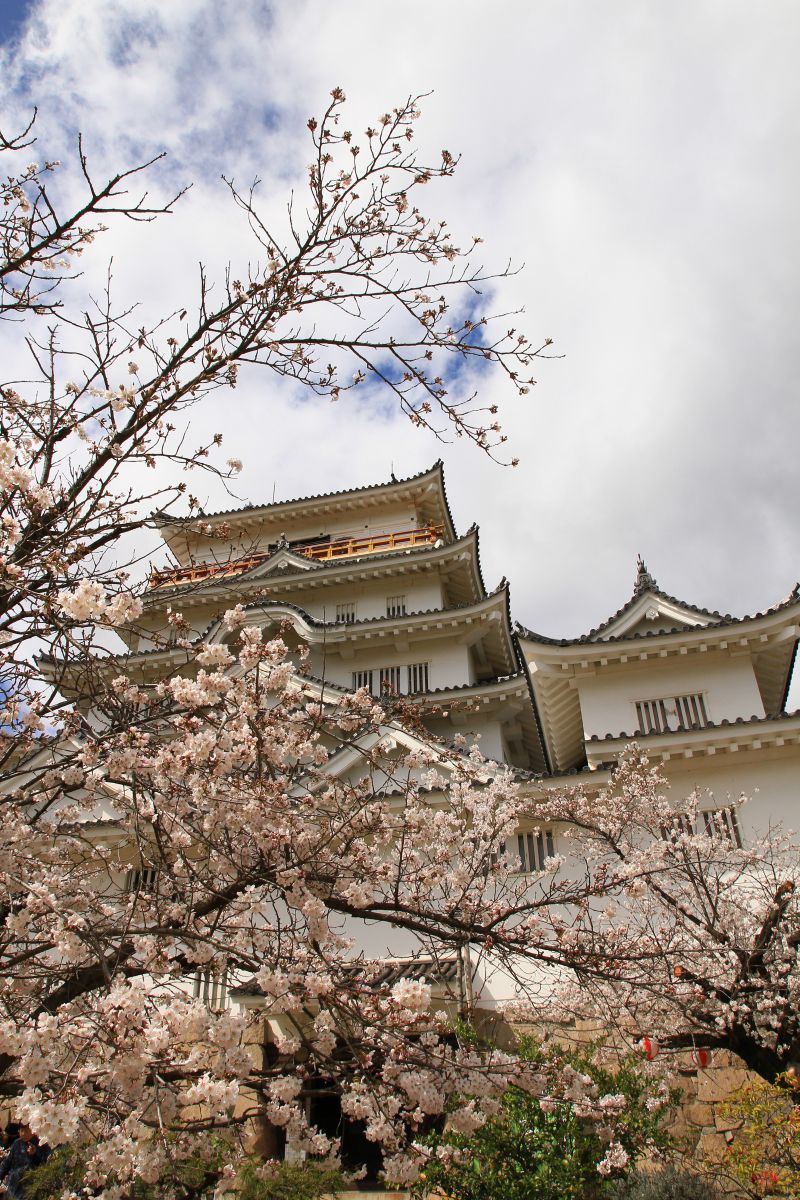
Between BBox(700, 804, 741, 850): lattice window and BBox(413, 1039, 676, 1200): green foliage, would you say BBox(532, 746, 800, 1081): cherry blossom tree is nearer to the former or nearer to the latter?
BBox(700, 804, 741, 850): lattice window

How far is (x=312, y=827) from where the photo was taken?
5.12 metres

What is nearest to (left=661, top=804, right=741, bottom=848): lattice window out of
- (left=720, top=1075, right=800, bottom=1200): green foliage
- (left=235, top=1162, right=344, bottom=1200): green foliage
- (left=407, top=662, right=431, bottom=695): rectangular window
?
(left=720, top=1075, right=800, bottom=1200): green foliage

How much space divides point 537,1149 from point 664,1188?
119cm

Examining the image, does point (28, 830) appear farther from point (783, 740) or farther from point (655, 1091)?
point (783, 740)

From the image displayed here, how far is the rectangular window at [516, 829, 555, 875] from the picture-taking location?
13.4 m

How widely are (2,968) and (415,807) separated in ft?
10.7

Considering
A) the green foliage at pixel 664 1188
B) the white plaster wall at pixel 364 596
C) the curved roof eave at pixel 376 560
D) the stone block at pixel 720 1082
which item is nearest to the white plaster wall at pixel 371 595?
the white plaster wall at pixel 364 596

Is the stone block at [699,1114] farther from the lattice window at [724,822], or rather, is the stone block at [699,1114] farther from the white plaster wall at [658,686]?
the white plaster wall at [658,686]

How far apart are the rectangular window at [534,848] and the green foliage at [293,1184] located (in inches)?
242

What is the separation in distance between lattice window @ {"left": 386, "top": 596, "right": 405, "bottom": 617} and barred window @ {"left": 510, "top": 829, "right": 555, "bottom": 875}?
9.52 m

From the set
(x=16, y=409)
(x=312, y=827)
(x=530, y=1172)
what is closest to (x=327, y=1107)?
(x=530, y=1172)

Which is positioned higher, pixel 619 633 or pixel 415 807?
pixel 619 633

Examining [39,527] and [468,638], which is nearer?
[39,527]

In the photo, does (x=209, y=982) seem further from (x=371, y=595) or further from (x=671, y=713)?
(x=371, y=595)
